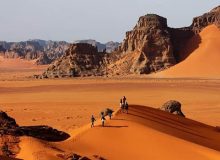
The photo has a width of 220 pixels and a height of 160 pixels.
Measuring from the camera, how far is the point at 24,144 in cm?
1373

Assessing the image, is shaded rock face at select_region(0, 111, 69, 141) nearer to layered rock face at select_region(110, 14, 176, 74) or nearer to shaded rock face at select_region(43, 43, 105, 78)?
layered rock face at select_region(110, 14, 176, 74)

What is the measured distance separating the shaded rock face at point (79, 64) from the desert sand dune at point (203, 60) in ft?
40.4

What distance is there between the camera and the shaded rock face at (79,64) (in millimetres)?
77938

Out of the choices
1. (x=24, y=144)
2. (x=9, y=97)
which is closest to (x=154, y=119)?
(x=24, y=144)

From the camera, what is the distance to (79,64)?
8000 cm

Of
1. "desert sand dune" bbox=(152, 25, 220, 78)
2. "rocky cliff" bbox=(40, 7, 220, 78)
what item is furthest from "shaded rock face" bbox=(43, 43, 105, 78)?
"desert sand dune" bbox=(152, 25, 220, 78)

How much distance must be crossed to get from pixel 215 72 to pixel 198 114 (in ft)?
136

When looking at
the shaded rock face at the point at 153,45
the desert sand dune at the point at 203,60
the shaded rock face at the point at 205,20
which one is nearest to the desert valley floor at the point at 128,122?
the desert sand dune at the point at 203,60

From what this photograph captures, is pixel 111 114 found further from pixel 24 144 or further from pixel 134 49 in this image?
pixel 134 49

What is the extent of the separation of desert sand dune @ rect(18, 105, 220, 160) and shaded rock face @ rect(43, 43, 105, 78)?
60094mm

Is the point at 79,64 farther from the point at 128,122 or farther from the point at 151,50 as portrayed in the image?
the point at 128,122

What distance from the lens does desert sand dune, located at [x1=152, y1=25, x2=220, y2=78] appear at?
72.1m

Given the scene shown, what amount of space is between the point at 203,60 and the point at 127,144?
61.3 meters

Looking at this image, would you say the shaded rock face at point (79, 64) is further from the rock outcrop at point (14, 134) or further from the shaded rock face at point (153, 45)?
the rock outcrop at point (14, 134)
